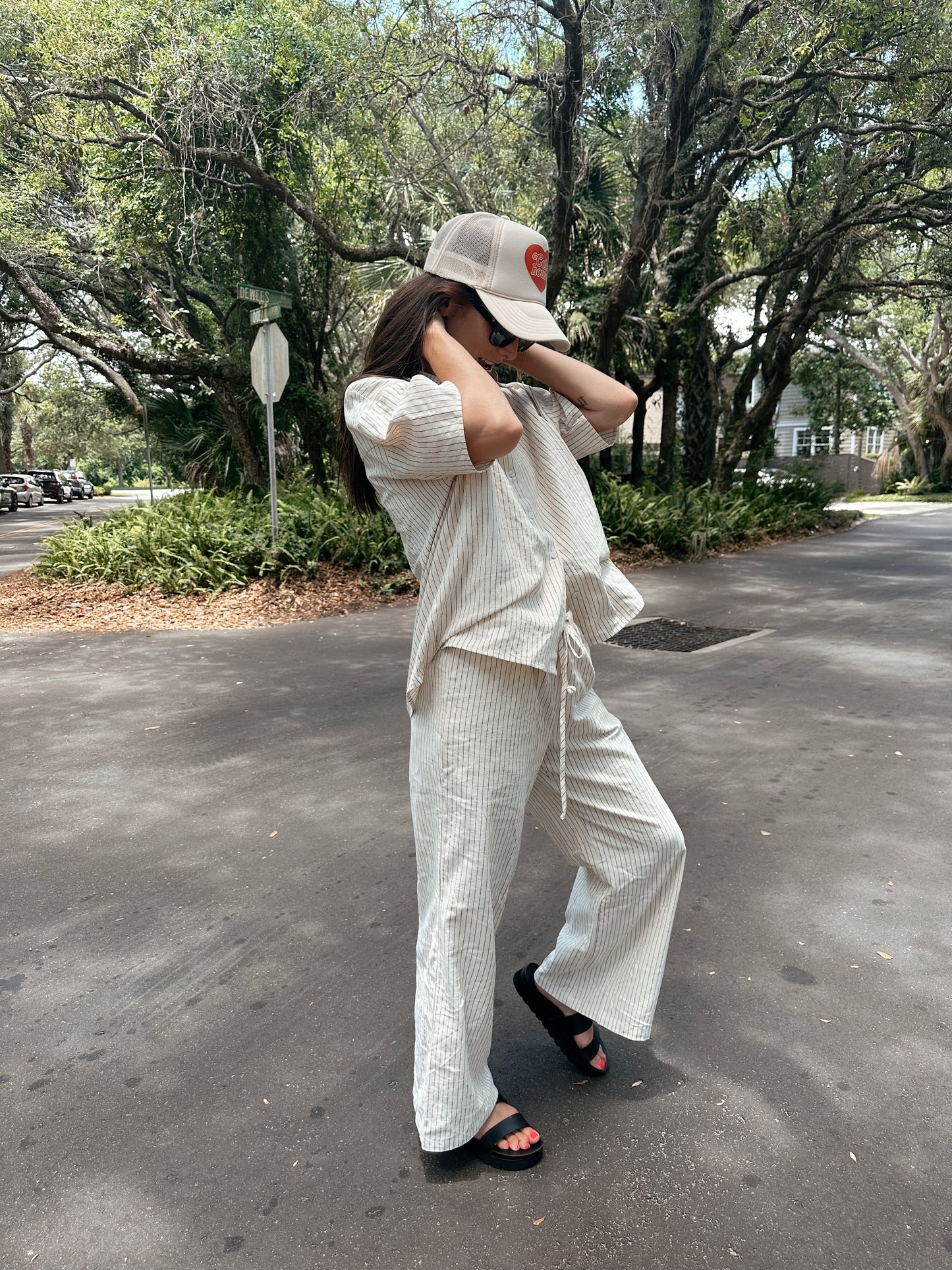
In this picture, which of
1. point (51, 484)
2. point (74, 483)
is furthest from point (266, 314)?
point (74, 483)

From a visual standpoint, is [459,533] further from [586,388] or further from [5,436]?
[5,436]

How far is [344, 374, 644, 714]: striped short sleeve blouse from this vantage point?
5.69 feet

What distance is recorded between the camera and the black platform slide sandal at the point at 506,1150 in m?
1.94

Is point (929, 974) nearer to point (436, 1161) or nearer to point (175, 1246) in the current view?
point (436, 1161)

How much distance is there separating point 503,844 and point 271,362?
8.96 meters

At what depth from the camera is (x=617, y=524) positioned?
43.1 feet

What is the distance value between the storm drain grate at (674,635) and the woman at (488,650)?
537 centimetres

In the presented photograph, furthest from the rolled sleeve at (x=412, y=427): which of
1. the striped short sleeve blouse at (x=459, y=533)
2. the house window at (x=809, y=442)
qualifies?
the house window at (x=809, y=442)

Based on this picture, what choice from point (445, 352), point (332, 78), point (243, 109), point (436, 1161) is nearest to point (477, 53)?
point (332, 78)

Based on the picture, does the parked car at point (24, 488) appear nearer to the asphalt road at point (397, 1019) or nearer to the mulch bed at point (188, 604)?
the mulch bed at point (188, 604)

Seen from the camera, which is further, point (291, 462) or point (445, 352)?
point (291, 462)

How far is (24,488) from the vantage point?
3650 centimetres

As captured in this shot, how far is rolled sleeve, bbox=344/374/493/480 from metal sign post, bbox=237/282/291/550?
797 centimetres

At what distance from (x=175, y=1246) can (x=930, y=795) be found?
11.6ft
